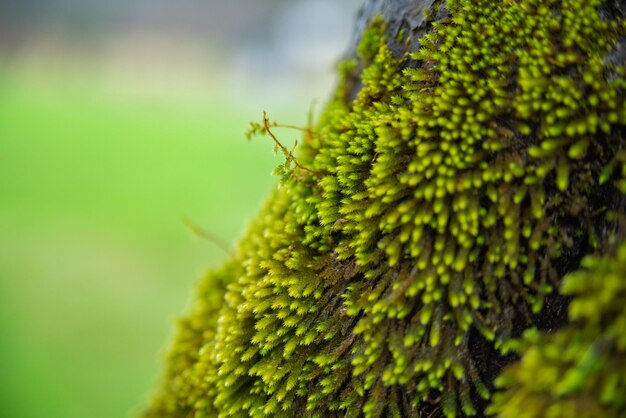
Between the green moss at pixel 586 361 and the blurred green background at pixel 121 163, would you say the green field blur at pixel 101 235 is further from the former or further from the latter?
the green moss at pixel 586 361

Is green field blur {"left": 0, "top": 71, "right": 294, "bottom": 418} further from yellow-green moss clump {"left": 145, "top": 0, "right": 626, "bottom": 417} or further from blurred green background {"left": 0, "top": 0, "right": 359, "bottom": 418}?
yellow-green moss clump {"left": 145, "top": 0, "right": 626, "bottom": 417}

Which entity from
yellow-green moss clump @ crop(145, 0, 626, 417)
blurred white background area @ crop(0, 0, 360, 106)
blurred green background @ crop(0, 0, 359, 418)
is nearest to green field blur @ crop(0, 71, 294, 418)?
blurred green background @ crop(0, 0, 359, 418)

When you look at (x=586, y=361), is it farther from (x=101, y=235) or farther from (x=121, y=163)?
(x=121, y=163)

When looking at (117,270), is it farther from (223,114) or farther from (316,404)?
(223,114)

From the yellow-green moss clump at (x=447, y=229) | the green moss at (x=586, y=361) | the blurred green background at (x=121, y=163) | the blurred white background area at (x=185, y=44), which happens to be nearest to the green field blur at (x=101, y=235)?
the blurred green background at (x=121, y=163)

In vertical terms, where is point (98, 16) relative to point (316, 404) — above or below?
above

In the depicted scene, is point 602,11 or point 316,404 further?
point 316,404

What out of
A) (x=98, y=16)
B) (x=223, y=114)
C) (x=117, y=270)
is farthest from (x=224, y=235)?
(x=98, y=16)
